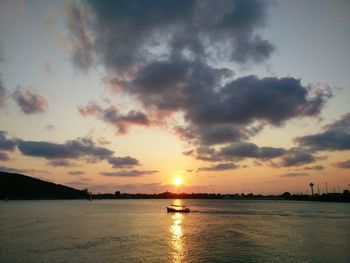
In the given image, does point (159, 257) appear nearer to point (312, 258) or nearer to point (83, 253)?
point (83, 253)

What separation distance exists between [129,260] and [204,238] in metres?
29.9

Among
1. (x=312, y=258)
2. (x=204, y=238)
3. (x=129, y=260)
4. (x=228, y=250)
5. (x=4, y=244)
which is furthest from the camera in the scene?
(x=204, y=238)

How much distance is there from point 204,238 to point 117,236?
72.1 ft

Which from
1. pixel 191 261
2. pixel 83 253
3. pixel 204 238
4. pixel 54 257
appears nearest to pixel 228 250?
pixel 191 261

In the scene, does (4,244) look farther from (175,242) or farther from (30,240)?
(175,242)

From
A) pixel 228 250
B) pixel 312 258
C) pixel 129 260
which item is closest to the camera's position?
pixel 129 260

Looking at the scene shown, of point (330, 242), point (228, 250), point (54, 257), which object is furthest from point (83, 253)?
point (330, 242)

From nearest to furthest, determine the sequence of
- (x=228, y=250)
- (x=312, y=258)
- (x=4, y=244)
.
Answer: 1. (x=312, y=258)
2. (x=228, y=250)
3. (x=4, y=244)

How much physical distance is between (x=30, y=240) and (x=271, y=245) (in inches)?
2093

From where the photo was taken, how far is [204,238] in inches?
3095

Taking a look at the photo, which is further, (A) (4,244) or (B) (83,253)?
(A) (4,244)

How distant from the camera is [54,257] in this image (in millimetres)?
54562

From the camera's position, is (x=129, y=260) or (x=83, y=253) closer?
(x=129, y=260)

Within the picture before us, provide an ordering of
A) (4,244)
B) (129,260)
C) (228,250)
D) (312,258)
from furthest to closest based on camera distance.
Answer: (4,244) → (228,250) → (312,258) → (129,260)
